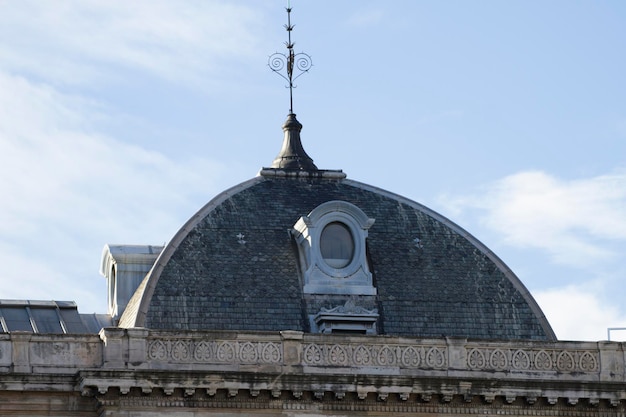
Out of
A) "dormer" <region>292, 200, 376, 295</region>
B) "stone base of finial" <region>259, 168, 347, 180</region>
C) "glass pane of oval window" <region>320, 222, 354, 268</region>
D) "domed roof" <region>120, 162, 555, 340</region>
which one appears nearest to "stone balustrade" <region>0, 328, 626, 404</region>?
"domed roof" <region>120, 162, 555, 340</region>

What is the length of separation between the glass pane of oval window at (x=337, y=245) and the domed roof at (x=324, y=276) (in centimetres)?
3

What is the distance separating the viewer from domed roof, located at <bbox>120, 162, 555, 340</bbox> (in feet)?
223

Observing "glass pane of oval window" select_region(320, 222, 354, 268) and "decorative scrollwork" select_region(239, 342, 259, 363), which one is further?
"glass pane of oval window" select_region(320, 222, 354, 268)

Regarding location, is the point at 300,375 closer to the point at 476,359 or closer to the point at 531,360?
the point at 476,359

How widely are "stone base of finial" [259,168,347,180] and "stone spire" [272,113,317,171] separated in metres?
0.27

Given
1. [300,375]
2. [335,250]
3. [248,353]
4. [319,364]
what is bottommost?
[300,375]

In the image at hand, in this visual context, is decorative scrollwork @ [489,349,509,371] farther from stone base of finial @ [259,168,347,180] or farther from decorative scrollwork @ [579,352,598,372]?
stone base of finial @ [259,168,347,180]

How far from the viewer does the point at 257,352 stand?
211ft

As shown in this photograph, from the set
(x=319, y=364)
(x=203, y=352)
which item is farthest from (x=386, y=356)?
(x=203, y=352)

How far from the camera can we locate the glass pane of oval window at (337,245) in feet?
227

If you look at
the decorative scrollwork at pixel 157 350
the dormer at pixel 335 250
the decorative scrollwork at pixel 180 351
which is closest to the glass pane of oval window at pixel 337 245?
the dormer at pixel 335 250

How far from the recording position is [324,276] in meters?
68.8

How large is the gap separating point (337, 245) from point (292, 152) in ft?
17.9

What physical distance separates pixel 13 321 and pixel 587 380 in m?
16.0
